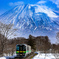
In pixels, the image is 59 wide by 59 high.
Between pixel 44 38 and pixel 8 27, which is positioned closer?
pixel 8 27

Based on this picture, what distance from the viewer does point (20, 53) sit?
89.0 feet

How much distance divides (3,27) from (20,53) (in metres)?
6.07

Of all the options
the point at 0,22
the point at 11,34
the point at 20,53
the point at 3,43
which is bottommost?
the point at 20,53

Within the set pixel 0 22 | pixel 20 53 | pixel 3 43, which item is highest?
pixel 0 22

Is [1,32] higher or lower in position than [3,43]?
higher

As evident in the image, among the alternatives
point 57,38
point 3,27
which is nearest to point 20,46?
point 3,27

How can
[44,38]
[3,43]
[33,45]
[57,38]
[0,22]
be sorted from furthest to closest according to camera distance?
[44,38], [33,45], [57,38], [0,22], [3,43]

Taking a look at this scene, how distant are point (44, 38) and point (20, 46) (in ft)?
241

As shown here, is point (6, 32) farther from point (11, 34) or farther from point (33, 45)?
point (33, 45)

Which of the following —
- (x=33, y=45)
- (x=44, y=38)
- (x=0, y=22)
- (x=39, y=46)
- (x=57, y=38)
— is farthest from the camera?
(x=44, y=38)

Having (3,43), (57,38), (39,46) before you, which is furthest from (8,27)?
(39,46)

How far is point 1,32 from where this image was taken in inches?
1098

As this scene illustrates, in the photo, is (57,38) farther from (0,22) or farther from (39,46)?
(39,46)

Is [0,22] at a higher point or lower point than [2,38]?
higher
